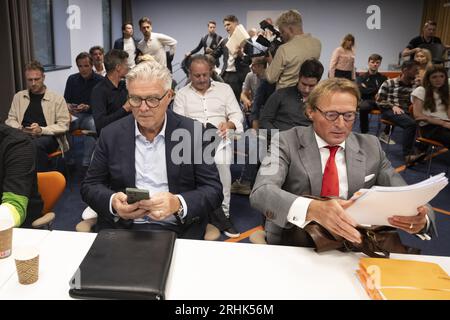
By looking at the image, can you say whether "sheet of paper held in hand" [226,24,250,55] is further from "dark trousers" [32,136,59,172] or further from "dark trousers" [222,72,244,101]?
"dark trousers" [32,136,59,172]

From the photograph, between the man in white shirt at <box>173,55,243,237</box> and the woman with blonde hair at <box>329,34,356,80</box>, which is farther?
the woman with blonde hair at <box>329,34,356,80</box>

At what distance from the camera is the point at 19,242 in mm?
1565

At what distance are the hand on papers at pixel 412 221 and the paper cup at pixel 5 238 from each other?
138cm

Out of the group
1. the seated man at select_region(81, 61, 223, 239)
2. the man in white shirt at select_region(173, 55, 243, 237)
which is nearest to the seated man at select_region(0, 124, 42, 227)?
the seated man at select_region(81, 61, 223, 239)

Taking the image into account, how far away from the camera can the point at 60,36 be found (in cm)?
756

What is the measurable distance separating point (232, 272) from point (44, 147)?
11.2ft

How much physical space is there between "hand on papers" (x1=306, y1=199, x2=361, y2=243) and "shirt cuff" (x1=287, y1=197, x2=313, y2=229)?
40mm

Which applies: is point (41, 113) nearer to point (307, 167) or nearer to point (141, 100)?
point (141, 100)

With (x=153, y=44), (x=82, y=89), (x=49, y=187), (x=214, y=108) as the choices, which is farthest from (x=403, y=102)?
(x=49, y=187)

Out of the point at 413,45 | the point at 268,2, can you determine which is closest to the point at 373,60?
the point at 413,45

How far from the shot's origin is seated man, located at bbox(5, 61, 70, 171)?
4.19m

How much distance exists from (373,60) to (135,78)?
19.4 ft

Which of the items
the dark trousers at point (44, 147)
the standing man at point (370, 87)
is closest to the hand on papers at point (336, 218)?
the dark trousers at point (44, 147)

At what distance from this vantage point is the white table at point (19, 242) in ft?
4.40
